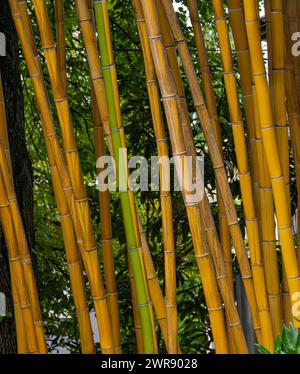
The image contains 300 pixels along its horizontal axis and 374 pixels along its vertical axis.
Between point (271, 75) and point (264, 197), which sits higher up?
point (271, 75)

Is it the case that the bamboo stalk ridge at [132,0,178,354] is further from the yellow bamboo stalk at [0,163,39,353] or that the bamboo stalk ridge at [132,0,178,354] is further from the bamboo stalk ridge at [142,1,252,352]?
the yellow bamboo stalk at [0,163,39,353]

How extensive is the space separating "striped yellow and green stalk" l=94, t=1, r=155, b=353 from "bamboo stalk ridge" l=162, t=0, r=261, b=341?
0.43 feet

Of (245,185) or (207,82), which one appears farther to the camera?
(207,82)

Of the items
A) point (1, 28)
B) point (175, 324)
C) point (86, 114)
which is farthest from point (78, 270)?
point (86, 114)

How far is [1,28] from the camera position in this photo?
252 cm

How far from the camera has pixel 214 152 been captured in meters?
1.55

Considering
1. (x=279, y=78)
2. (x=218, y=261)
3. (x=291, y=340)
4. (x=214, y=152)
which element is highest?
(x=279, y=78)

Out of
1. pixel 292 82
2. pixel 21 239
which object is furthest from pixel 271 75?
pixel 21 239

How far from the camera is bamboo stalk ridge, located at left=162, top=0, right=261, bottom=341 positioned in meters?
1.51

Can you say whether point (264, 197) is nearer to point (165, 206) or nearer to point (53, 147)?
point (165, 206)

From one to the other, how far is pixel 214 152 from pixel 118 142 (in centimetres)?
20

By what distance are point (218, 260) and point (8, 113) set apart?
1.19 metres

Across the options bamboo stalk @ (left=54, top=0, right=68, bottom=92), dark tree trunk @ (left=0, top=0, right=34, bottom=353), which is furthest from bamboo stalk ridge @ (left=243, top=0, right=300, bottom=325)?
dark tree trunk @ (left=0, top=0, right=34, bottom=353)

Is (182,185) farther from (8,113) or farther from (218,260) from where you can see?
(8,113)
